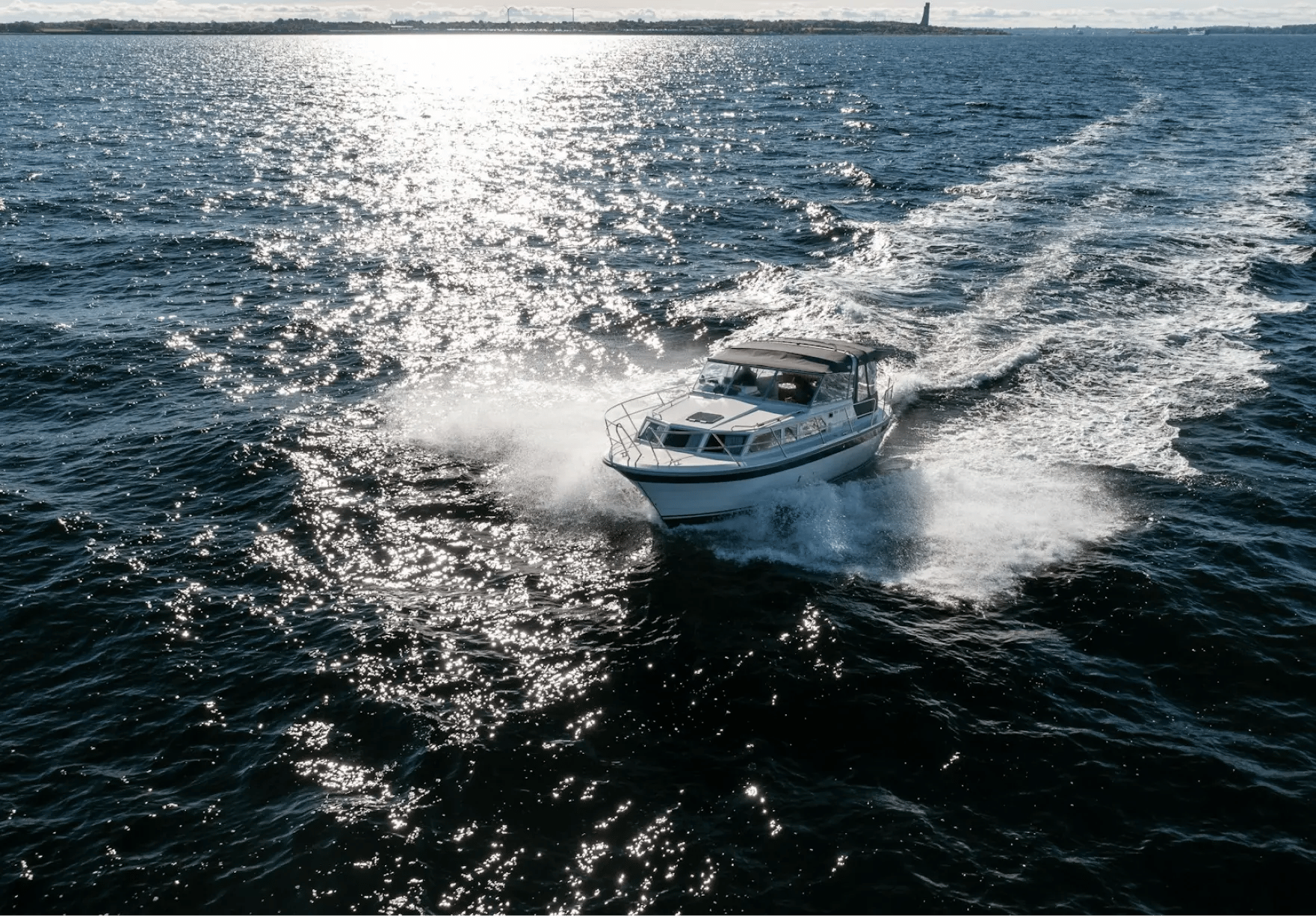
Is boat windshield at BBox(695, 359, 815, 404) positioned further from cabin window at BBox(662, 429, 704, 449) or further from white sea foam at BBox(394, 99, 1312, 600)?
white sea foam at BBox(394, 99, 1312, 600)

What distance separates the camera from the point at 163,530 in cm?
3294

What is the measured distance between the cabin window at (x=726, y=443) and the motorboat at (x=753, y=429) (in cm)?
3

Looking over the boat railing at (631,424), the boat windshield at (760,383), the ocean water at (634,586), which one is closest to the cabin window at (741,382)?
the boat windshield at (760,383)

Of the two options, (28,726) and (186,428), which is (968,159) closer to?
(186,428)

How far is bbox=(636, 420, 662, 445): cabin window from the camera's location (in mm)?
33656

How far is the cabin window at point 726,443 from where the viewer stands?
32.9 meters

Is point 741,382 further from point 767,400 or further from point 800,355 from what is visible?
point 800,355

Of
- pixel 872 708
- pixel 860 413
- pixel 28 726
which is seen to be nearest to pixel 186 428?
pixel 28 726

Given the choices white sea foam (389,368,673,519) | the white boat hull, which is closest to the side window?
the white boat hull

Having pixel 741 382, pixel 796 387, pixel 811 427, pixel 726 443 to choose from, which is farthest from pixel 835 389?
pixel 726 443

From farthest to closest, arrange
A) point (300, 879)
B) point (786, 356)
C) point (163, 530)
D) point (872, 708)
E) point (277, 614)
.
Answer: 1. point (786, 356)
2. point (163, 530)
3. point (277, 614)
4. point (872, 708)
5. point (300, 879)

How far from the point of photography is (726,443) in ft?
108

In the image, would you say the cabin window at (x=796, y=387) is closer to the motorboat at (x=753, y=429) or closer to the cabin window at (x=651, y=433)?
the motorboat at (x=753, y=429)

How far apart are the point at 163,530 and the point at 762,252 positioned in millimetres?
44517
